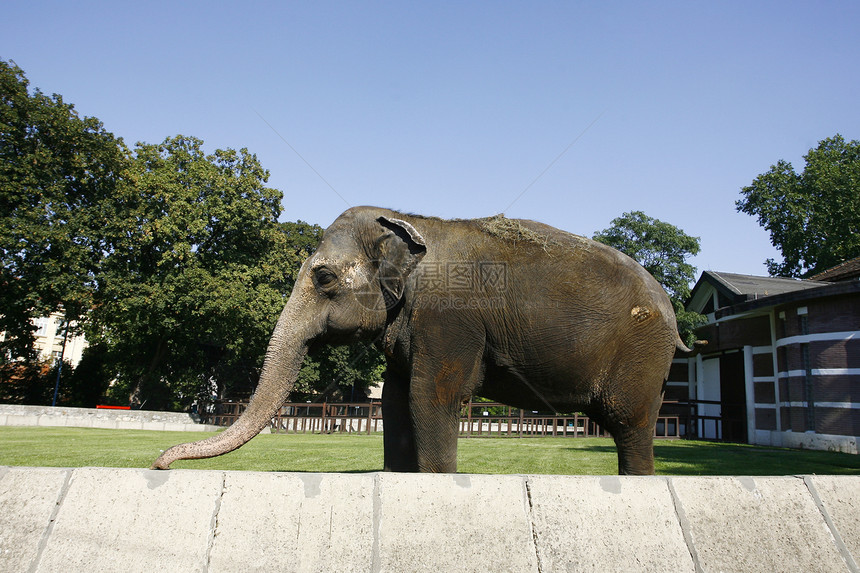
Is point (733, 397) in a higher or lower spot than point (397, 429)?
higher

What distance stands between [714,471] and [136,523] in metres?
10.2

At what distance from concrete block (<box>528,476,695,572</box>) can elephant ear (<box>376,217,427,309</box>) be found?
7.20 feet

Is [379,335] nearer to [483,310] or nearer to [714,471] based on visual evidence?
[483,310]

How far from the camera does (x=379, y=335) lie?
5.64 m

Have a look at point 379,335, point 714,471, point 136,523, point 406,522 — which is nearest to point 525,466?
point 714,471

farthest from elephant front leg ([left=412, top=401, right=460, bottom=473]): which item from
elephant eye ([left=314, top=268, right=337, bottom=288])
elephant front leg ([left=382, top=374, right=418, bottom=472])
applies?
elephant eye ([left=314, top=268, right=337, bottom=288])

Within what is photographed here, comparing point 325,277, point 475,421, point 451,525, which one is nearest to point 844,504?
point 451,525

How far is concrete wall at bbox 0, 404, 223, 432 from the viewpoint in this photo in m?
28.9

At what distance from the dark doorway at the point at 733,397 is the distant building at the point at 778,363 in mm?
51

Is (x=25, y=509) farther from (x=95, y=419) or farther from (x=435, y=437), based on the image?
(x=95, y=419)

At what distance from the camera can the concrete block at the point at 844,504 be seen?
4.20 m

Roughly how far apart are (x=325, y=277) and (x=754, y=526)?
12.8 ft

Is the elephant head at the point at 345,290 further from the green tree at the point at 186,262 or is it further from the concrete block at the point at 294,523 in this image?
the green tree at the point at 186,262

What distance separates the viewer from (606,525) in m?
3.90
